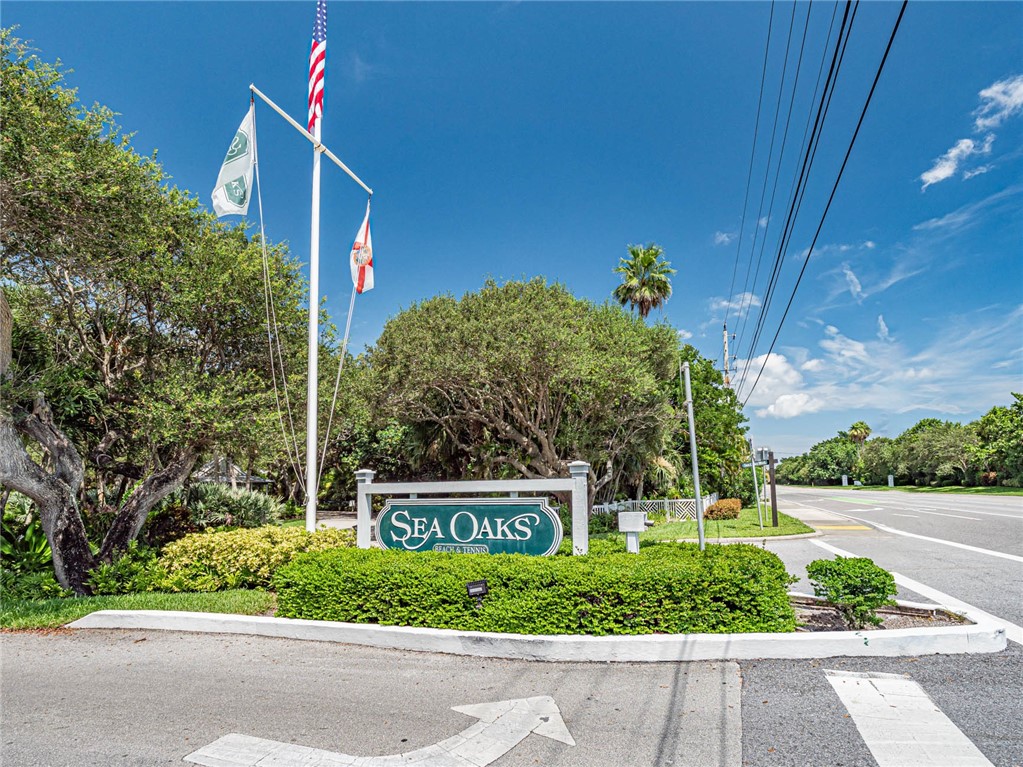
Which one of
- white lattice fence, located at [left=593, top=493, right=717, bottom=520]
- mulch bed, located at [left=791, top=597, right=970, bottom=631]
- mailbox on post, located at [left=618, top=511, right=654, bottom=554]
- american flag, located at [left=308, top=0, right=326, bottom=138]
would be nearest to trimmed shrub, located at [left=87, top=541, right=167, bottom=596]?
mailbox on post, located at [left=618, top=511, right=654, bottom=554]

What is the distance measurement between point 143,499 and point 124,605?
2.73 metres

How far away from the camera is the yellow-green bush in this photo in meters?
8.31

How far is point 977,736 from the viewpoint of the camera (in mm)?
3688

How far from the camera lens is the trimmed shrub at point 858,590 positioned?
5.72 meters

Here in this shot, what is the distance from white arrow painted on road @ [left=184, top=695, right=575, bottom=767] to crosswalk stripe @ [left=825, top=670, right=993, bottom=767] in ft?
6.60

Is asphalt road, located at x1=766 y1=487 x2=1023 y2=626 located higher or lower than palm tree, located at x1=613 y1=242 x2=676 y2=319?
lower

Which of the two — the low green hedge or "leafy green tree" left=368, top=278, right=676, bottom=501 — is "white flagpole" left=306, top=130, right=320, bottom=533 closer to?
the low green hedge

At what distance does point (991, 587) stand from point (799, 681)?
5877mm

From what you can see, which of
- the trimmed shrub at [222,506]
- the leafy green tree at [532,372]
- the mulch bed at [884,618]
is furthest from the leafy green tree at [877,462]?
the trimmed shrub at [222,506]

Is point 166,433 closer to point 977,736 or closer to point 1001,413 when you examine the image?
point 977,736

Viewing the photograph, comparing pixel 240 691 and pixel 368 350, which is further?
pixel 368 350

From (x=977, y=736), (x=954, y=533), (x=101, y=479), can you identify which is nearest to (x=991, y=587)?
(x=977, y=736)

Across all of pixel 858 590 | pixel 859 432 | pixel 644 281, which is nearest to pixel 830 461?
pixel 859 432

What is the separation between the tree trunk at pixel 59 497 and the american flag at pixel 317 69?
6.14 m
